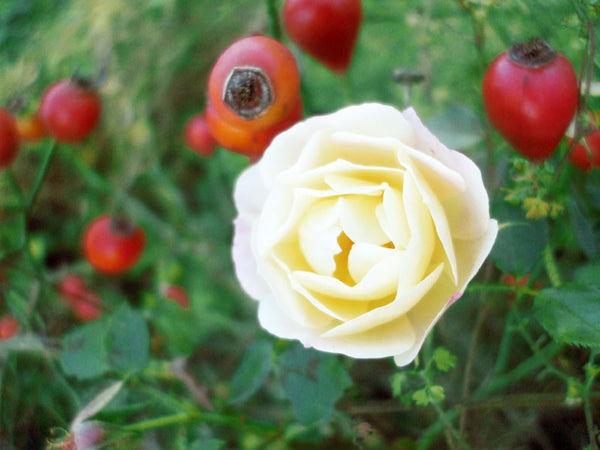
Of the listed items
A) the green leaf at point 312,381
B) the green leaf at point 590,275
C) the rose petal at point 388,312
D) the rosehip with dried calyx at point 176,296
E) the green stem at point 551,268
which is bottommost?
the rosehip with dried calyx at point 176,296

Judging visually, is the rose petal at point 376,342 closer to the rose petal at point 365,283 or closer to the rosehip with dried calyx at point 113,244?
the rose petal at point 365,283

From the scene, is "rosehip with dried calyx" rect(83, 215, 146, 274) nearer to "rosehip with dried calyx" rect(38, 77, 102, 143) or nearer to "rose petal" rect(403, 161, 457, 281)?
"rosehip with dried calyx" rect(38, 77, 102, 143)

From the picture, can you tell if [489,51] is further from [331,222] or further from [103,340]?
[103,340]

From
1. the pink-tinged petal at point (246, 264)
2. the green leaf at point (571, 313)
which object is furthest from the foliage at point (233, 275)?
the pink-tinged petal at point (246, 264)

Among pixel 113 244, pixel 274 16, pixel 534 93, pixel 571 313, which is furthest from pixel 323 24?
pixel 113 244

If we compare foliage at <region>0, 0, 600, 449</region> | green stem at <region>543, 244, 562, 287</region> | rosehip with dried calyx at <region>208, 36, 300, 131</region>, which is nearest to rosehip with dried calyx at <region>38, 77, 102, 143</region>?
foliage at <region>0, 0, 600, 449</region>

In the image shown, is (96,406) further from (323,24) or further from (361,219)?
(323,24)
